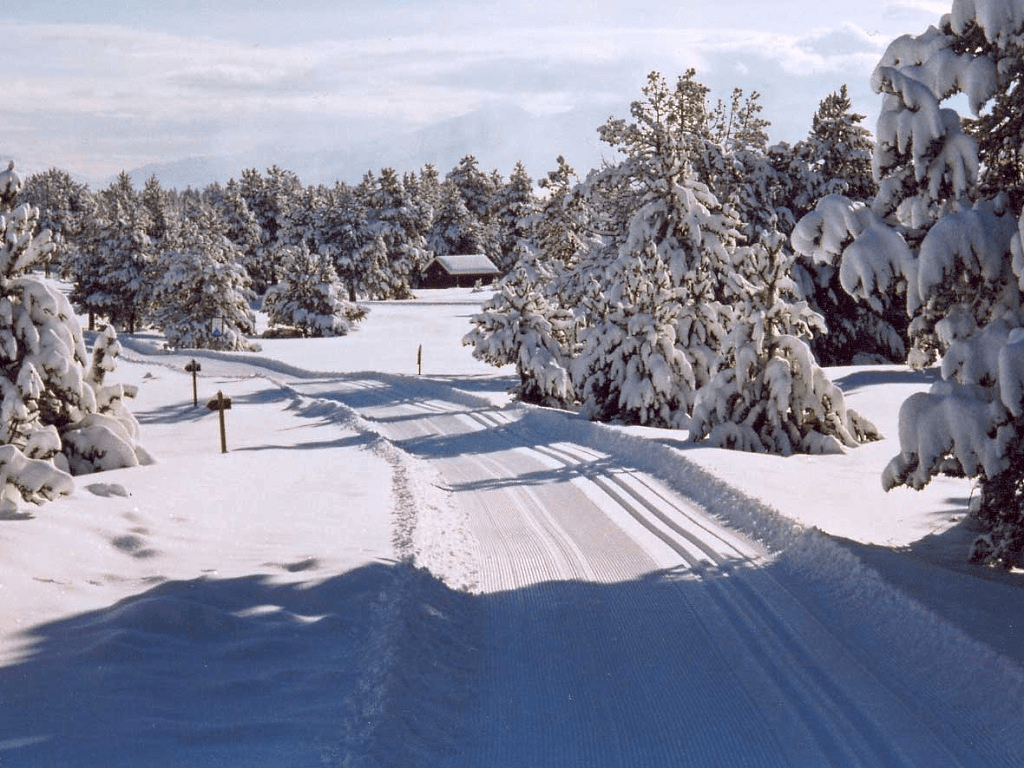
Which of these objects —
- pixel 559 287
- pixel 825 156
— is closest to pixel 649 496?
pixel 559 287

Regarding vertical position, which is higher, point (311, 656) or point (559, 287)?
point (559, 287)

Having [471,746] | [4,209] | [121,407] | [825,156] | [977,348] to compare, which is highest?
[825,156]

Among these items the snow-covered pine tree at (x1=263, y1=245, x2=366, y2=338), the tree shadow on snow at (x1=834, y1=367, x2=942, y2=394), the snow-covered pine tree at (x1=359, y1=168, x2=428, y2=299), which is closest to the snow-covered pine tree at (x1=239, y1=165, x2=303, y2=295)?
the snow-covered pine tree at (x1=359, y1=168, x2=428, y2=299)

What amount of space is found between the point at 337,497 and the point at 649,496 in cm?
503

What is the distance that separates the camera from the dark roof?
349 feet

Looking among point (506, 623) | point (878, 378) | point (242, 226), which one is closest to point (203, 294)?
point (242, 226)

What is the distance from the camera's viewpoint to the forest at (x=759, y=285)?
10086 mm

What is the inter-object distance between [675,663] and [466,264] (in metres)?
101

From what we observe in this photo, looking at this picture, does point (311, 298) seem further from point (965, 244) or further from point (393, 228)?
point (965, 244)

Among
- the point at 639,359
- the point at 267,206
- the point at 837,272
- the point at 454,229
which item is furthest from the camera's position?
the point at 454,229

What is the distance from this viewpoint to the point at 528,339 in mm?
34000

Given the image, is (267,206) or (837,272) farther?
(267,206)

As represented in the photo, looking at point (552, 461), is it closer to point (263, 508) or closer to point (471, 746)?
point (263, 508)

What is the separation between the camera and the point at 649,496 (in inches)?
594
